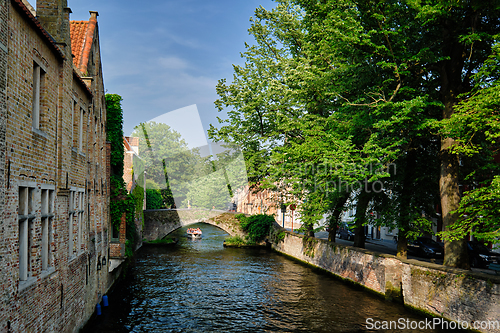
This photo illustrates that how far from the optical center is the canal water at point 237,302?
13258 mm

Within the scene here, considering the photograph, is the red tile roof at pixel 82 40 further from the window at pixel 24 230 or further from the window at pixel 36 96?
the window at pixel 24 230

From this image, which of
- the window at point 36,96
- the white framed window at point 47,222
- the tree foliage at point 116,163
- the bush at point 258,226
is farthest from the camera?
the bush at point 258,226

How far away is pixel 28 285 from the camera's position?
7094 mm

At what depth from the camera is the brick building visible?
638cm

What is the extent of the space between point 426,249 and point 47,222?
23.4m

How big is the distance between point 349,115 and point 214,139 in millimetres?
13423

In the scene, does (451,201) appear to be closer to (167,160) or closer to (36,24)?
(36,24)

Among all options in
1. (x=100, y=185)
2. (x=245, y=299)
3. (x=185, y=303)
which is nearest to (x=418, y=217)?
(x=245, y=299)

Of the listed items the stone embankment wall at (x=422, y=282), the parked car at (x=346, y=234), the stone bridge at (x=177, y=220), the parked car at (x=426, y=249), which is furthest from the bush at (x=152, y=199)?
the parked car at (x=426, y=249)

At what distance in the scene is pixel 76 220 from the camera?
11.4m

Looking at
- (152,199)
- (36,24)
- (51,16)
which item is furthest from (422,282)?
(152,199)

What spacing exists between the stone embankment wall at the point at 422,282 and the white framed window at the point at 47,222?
12.3 m

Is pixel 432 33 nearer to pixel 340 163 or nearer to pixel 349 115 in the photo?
pixel 349 115

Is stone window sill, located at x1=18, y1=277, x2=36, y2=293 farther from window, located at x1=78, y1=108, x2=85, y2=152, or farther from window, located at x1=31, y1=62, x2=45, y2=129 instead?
window, located at x1=78, y1=108, x2=85, y2=152
